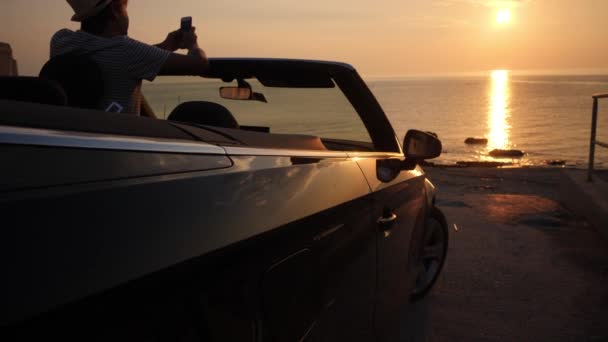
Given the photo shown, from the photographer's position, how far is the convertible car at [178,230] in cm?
88

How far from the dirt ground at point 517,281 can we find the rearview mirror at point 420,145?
1.17 m

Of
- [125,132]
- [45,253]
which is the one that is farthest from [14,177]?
[125,132]

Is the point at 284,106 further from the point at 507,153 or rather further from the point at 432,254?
the point at 507,153

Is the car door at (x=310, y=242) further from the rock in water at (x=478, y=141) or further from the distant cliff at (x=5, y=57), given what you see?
the rock in water at (x=478, y=141)

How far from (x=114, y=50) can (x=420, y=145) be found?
1682 mm

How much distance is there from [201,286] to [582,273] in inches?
188

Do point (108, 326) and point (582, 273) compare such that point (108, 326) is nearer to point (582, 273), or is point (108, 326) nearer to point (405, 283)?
point (405, 283)

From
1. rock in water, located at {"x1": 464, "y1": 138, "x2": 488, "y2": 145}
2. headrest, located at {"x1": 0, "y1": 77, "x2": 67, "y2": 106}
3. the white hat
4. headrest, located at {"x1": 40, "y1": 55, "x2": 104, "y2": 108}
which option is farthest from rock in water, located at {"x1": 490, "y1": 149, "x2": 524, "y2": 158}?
headrest, located at {"x1": 0, "y1": 77, "x2": 67, "y2": 106}

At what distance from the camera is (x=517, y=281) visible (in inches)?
191

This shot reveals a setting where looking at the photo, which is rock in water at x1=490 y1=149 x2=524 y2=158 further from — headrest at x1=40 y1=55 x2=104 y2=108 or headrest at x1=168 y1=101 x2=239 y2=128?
headrest at x1=40 y1=55 x2=104 y2=108

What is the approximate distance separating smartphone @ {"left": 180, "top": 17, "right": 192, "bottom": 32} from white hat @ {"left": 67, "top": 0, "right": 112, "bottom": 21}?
0.57 metres

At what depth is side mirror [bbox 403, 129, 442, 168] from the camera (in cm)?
313

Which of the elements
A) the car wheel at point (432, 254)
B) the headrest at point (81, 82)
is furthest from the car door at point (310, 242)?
the car wheel at point (432, 254)

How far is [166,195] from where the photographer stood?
1141mm
